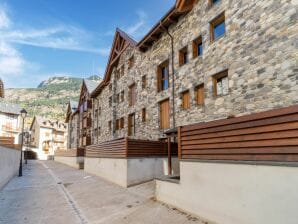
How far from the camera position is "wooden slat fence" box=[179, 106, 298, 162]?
4.57 metres

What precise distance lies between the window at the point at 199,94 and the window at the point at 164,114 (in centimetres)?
265

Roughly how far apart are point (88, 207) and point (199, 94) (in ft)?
25.8

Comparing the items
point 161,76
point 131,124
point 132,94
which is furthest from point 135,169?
point 132,94

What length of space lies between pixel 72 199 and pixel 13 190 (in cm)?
403

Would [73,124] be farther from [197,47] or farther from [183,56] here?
[197,47]

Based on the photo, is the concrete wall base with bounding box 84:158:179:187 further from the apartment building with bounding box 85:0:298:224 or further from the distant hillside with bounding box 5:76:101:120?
the distant hillside with bounding box 5:76:101:120

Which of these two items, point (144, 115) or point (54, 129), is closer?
point (144, 115)

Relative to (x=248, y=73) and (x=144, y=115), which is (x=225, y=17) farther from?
(x=144, y=115)

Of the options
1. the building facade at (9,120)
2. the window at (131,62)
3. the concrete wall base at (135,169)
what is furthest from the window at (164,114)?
the building facade at (9,120)

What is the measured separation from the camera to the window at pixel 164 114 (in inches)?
596

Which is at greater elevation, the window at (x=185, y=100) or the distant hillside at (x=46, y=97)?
the distant hillside at (x=46, y=97)

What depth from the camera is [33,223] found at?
22.1 ft

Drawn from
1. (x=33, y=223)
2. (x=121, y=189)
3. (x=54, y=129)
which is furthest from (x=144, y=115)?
(x=54, y=129)

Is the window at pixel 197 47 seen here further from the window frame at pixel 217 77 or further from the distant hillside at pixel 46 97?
the distant hillside at pixel 46 97
